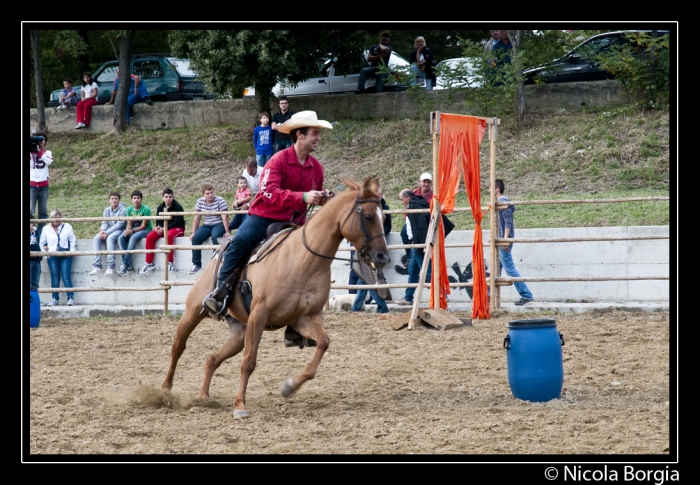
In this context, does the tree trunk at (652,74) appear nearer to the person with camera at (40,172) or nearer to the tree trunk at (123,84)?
the person with camera at (40,172)

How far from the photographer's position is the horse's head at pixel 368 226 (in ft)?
22.8

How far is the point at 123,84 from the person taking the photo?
24.2m

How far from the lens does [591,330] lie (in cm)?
1141

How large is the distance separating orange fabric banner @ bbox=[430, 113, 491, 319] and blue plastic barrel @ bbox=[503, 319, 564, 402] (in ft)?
16.9

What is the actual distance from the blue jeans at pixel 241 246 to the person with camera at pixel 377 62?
14.0 meters

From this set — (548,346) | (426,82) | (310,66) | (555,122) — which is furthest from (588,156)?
(548,346)

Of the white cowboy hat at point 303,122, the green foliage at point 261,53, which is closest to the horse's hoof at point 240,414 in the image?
the white cowboy hat at point 303,122

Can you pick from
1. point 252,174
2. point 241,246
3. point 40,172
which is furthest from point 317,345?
point 40,172

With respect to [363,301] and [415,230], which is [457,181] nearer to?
[415,230]

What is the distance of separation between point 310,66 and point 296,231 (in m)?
15.1

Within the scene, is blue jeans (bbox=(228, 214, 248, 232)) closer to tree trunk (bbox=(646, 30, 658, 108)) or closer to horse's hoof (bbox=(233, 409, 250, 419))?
horse's hoof (bbox=(233, 409, 250, 419))
